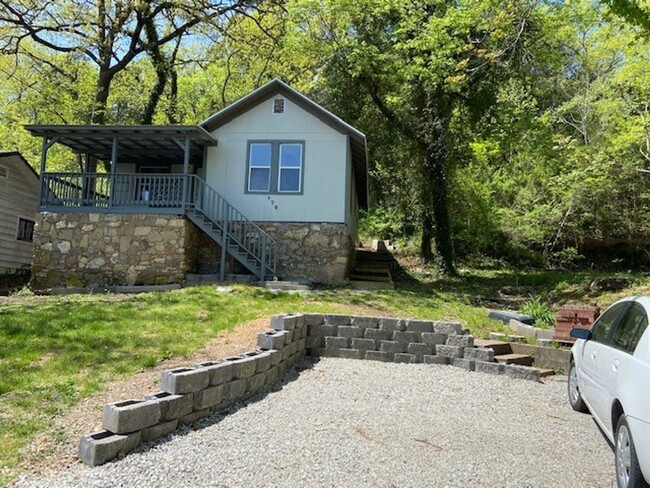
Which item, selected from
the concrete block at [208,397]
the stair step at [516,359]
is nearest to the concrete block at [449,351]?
the stair step at [516,359]

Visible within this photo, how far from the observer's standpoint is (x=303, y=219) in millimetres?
14844

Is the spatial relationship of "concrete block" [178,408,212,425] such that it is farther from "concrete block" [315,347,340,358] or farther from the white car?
the white car

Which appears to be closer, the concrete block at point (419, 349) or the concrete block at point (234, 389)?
the concrete block at point (234, 389)

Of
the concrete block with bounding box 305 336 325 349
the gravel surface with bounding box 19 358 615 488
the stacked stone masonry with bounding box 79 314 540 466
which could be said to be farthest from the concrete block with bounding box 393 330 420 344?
the gravel surface with bounding box 19 358 615 488

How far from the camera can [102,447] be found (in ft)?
11.7

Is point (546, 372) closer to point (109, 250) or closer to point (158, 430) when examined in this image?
point (158, 430)

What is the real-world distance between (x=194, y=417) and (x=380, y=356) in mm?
3944

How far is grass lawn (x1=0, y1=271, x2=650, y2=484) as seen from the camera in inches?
178

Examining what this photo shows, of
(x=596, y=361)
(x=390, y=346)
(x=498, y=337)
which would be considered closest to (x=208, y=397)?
(x=596, y=361)

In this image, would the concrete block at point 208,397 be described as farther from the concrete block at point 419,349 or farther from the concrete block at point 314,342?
the concrete block at point 419,349

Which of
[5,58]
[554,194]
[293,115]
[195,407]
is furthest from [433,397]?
[5,58]

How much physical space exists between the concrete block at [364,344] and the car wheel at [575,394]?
114 inches

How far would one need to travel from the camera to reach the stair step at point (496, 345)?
8.09 metres

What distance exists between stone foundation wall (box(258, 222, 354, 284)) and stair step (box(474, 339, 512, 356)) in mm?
6726
